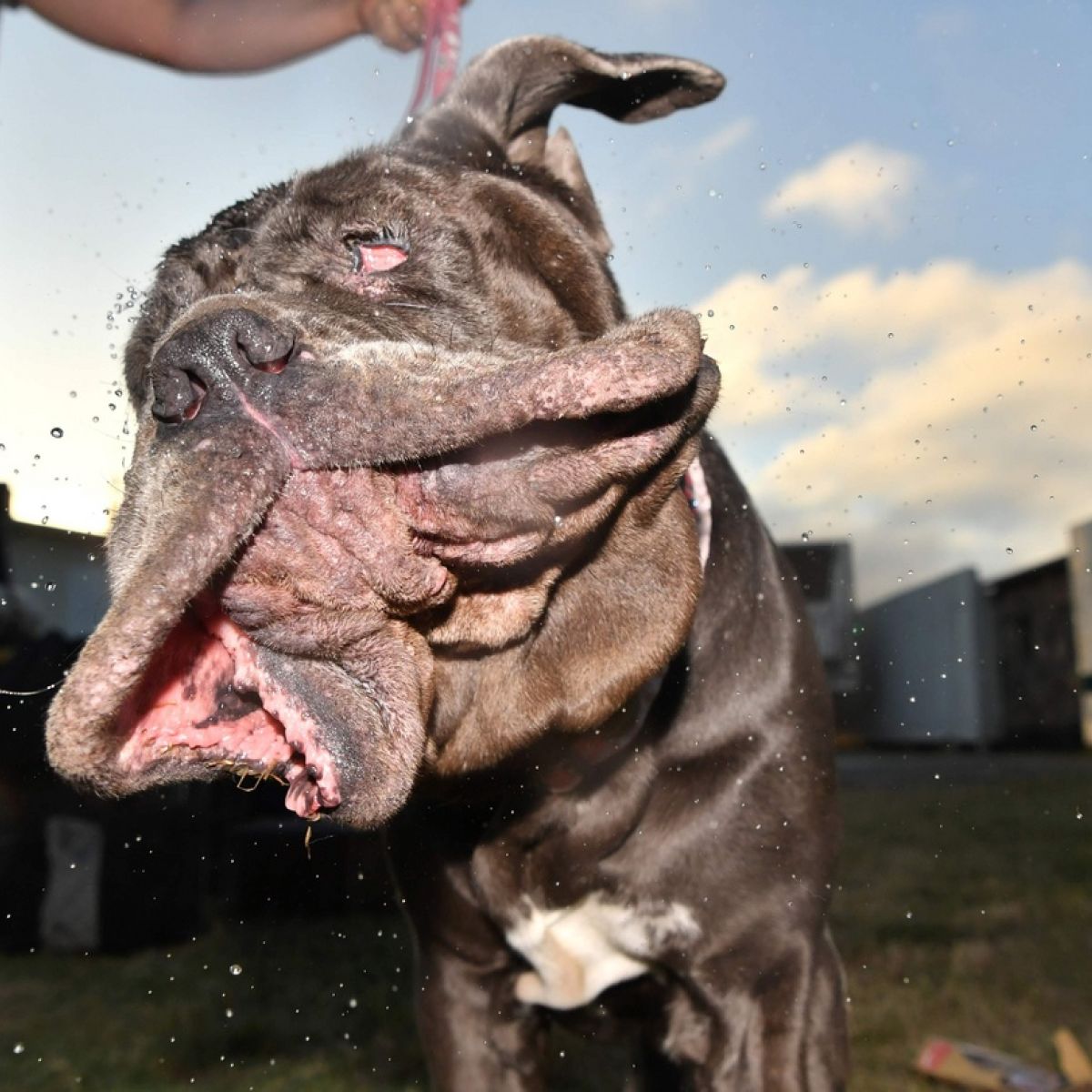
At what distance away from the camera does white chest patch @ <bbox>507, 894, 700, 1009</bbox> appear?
2.46 meters

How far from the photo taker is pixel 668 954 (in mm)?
2488

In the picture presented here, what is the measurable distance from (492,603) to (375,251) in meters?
0.52

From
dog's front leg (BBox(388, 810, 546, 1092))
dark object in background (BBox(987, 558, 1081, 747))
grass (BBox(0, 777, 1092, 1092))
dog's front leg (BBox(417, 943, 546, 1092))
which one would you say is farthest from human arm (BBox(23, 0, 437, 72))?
dark object in background (BBox(987, 558, 1081, 747))

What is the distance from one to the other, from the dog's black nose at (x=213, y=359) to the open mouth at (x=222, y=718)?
21cm

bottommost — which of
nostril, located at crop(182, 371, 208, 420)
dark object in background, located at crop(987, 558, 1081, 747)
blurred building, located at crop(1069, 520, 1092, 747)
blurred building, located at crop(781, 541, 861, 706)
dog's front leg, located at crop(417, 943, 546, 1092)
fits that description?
dark object in background, located at crop(987, 558, 1081, 747)

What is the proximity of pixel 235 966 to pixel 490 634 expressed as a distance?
12.1 ft

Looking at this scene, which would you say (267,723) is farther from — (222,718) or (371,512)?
(371,512)

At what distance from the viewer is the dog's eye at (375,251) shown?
1.87 metres

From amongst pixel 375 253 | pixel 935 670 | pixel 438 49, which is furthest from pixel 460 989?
pixel 935 670

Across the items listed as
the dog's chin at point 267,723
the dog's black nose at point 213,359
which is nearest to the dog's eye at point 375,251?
the dog's black nose at point 213,359

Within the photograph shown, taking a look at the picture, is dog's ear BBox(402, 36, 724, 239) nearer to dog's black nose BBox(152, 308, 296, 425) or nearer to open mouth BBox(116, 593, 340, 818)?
dog's black nose BBox(152, 308, 296, 425)

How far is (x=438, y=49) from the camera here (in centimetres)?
285

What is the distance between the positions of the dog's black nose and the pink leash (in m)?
1.43

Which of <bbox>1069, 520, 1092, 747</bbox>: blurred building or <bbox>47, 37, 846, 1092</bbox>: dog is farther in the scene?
<bbox>1069, 520, 1092, 747</bbox>: blurred building
